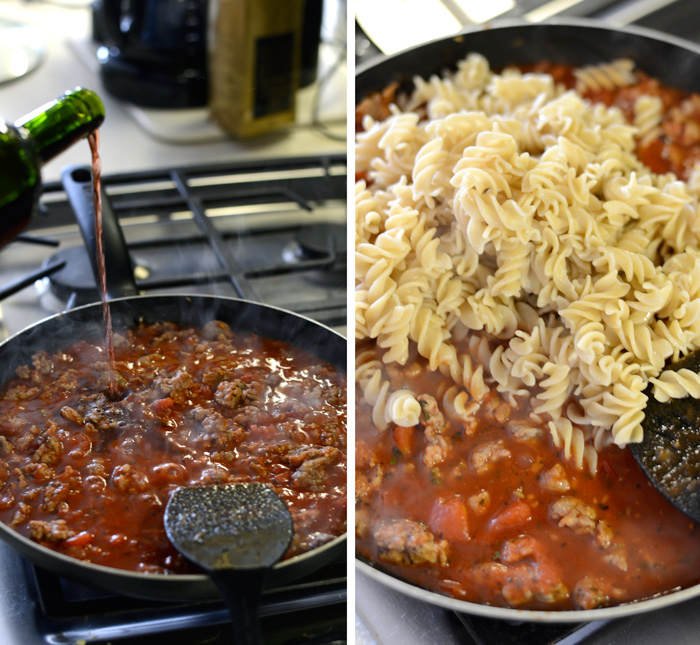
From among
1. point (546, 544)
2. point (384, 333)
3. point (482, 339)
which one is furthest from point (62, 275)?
point (546, 544)

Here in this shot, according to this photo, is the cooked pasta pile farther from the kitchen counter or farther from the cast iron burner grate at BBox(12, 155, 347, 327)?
the kitchen counter

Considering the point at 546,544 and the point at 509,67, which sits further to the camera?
the point at 509,67

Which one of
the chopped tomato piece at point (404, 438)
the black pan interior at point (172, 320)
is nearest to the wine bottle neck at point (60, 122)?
the black pan interior at point (172, 320)

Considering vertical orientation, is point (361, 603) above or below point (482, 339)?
below

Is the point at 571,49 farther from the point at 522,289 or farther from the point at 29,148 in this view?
the point at 29,148

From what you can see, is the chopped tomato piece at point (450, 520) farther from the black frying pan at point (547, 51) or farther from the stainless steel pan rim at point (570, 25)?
the stainless steel pan rim at point (570, 25)

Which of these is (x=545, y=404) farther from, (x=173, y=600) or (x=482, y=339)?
(x=173, y=600)
